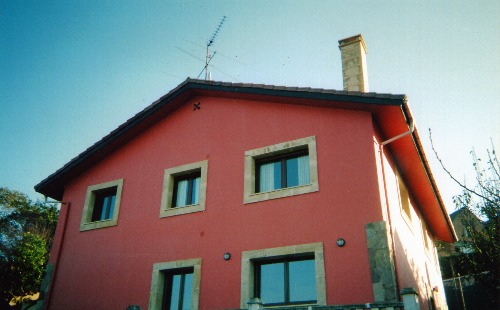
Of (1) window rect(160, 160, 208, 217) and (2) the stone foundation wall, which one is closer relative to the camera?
(2) the stone foundation wall

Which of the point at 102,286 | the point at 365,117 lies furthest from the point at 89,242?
the point at 365,117

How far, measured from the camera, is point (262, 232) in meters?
9.30

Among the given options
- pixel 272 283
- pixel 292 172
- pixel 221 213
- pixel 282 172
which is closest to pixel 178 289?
pixel 221 213

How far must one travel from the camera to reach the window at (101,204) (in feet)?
39.6

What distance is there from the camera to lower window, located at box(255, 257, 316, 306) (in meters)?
8.42

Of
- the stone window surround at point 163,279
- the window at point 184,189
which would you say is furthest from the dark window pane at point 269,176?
the stone window surround at point 163,279

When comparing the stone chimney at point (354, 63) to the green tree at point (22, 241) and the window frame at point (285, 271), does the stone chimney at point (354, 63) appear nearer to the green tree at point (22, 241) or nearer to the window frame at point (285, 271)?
the window frame at point (285, 271)

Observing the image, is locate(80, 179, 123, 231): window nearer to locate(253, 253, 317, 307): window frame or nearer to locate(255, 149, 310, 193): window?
locate(255, 149, 310, 193): window

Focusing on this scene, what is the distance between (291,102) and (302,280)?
4522 millimetres

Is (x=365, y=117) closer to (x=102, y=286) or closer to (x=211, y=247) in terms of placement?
(x=211, y=247)

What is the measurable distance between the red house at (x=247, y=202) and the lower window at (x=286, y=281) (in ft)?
0.08

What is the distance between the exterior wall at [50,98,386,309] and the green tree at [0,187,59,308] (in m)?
12.0

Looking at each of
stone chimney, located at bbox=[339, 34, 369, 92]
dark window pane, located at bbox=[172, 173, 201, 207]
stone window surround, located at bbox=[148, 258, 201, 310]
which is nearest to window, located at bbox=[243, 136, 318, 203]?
dark window pane, located at bbox=[172, 173, 201, 207]

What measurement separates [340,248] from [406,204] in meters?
4.91
